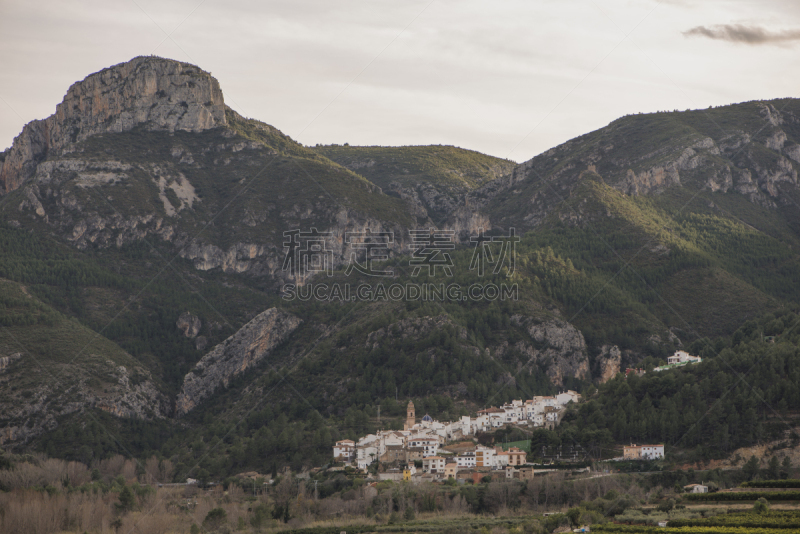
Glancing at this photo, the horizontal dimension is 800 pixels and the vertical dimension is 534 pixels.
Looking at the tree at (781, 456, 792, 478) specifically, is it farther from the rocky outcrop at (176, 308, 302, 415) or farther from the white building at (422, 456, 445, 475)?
the rocky outcrop at (176, 308, 302, 415)

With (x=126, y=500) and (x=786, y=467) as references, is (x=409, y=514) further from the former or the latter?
(x=786, y=467)

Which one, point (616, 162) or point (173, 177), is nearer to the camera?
point (173, 177)

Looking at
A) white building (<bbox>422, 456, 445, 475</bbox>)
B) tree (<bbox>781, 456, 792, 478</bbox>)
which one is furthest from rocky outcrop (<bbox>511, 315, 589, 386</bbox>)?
tree (<bbox>781, 456, 792, 478</bbox>)

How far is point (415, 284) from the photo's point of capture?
13200cm

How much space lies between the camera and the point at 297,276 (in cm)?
15900

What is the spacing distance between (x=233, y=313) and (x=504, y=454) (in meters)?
70.1

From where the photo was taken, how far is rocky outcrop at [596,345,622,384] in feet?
378

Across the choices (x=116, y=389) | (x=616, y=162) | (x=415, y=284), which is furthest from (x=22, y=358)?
(x=616, y=162)

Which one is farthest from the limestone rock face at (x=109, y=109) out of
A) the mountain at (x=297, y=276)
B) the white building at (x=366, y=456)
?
the white building at (x=366, y=456)

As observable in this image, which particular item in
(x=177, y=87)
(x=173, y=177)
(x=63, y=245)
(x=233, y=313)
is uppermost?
(x=177, y=87)

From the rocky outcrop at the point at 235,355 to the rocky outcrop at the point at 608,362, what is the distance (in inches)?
1650

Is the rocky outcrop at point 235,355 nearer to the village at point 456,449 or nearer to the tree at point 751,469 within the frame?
the village at point 456,449

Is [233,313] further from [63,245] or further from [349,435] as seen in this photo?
[349,435]

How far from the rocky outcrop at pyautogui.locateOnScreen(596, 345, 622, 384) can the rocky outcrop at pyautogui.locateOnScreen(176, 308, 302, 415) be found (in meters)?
41.9
